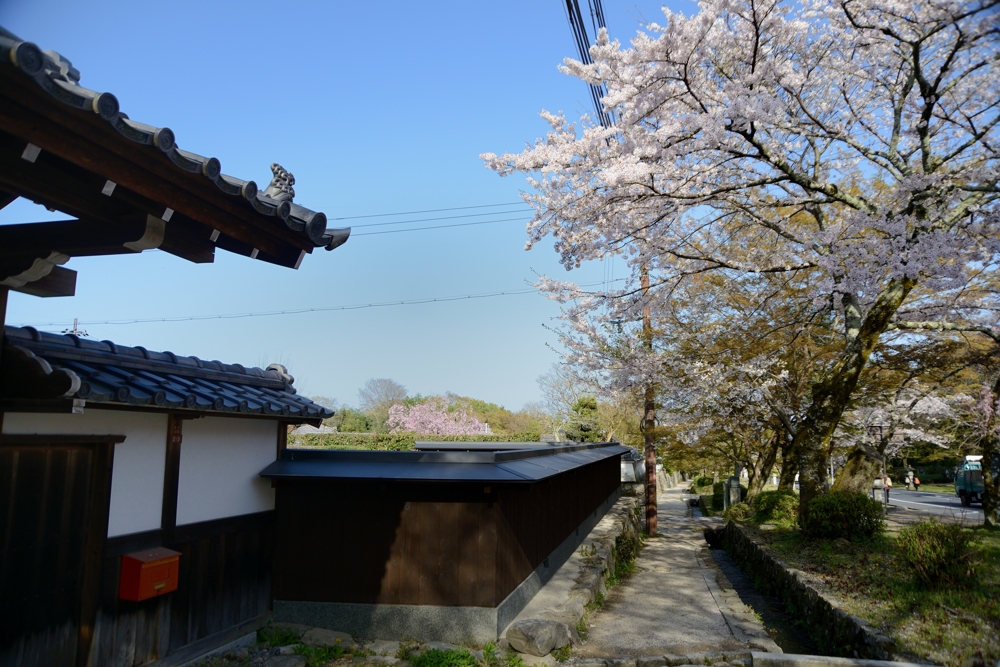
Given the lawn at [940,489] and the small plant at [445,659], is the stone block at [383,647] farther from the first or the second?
the lawn at [940,489]

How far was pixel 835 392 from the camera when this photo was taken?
10.6 metres

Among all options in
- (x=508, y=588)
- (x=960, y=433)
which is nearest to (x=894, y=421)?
(x=960, y=433)

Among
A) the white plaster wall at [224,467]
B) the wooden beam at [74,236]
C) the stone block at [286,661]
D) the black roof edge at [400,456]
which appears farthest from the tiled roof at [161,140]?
the stone block at [286,661]

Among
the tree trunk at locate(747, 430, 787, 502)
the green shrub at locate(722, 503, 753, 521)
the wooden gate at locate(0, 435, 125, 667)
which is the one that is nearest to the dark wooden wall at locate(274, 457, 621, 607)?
the wooden gate at locate(0, 435, 125, 667)

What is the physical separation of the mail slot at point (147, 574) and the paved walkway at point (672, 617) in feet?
13.4

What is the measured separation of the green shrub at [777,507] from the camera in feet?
52.6

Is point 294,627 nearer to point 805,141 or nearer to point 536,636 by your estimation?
point 536,636

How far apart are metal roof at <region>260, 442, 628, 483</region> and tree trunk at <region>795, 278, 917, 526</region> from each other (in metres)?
5.67

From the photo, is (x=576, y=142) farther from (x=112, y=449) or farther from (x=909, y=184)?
(x=112, y=449)

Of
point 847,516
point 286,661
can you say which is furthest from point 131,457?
point 847,516

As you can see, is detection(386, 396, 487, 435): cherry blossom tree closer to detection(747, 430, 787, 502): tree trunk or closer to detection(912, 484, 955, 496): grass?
detection(747, 430, 787, 502): tree trunk

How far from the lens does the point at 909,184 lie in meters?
8.23

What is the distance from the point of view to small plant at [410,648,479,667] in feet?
19.6

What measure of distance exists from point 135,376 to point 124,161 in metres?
2.36
